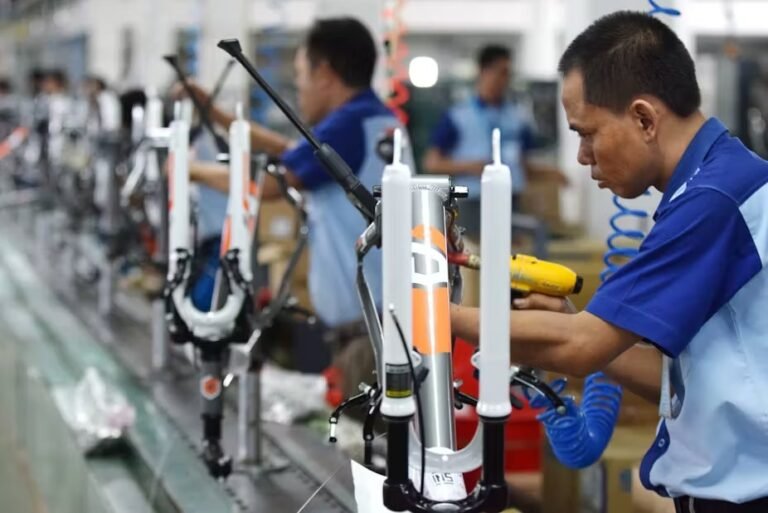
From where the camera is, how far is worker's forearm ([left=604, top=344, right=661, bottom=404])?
200cm

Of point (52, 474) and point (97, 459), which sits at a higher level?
point (97, 459)

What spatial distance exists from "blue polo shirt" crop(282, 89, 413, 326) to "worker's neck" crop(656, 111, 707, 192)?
1.44 meters

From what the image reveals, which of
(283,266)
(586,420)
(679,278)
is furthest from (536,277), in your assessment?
(283,266)

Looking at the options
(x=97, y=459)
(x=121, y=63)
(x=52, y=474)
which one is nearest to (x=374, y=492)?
(x=97, y=459)

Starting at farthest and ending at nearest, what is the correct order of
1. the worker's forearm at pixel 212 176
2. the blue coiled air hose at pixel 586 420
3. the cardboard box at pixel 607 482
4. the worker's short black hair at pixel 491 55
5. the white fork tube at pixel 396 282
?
the worker's short black hair at pixel 491 55
the worker's forearm at pixel 212 176
the cardboard box at pixel 607 482
the blue coiled air hose at pixel 586 420
the white fork tube at pixel 396 282

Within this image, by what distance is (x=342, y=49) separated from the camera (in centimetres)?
341

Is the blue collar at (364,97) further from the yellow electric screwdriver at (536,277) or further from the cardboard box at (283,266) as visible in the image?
the yellow electric screwdriver at (536,277)

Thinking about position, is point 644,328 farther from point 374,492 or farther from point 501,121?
point 501,121

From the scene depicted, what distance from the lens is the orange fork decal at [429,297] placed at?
153cm

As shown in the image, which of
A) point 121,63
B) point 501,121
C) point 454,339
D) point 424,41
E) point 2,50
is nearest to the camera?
point 454,339

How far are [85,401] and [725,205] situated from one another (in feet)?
8.05

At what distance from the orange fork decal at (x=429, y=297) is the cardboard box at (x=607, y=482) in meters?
1.07

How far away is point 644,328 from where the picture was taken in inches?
63.2

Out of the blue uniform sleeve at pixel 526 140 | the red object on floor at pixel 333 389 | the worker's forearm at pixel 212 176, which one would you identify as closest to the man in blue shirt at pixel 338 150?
the red object on floor at pixel 333 389
